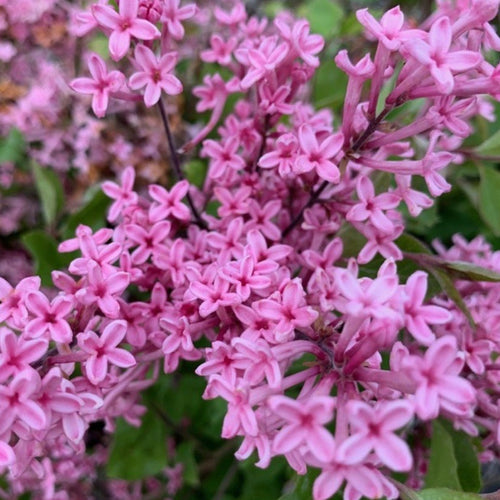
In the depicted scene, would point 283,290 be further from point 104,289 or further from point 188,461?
point 188,461

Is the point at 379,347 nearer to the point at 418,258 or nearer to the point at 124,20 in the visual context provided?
the point at 418,258

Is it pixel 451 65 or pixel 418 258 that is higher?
pixel 451 65

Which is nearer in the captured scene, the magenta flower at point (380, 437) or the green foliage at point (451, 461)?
the magenta flower at point (380, 437)

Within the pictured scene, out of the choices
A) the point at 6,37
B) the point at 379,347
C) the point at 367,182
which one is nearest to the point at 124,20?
the point at 367,182

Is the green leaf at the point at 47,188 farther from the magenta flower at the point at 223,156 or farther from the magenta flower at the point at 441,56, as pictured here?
the magenta flower at the point at 441,56

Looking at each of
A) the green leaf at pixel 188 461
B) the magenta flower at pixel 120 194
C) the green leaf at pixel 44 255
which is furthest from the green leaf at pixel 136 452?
the magenta flower at pixel 120 194

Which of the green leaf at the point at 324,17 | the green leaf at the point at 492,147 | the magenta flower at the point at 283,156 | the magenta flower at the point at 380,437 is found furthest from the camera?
the green leaf at the point at 324,17
